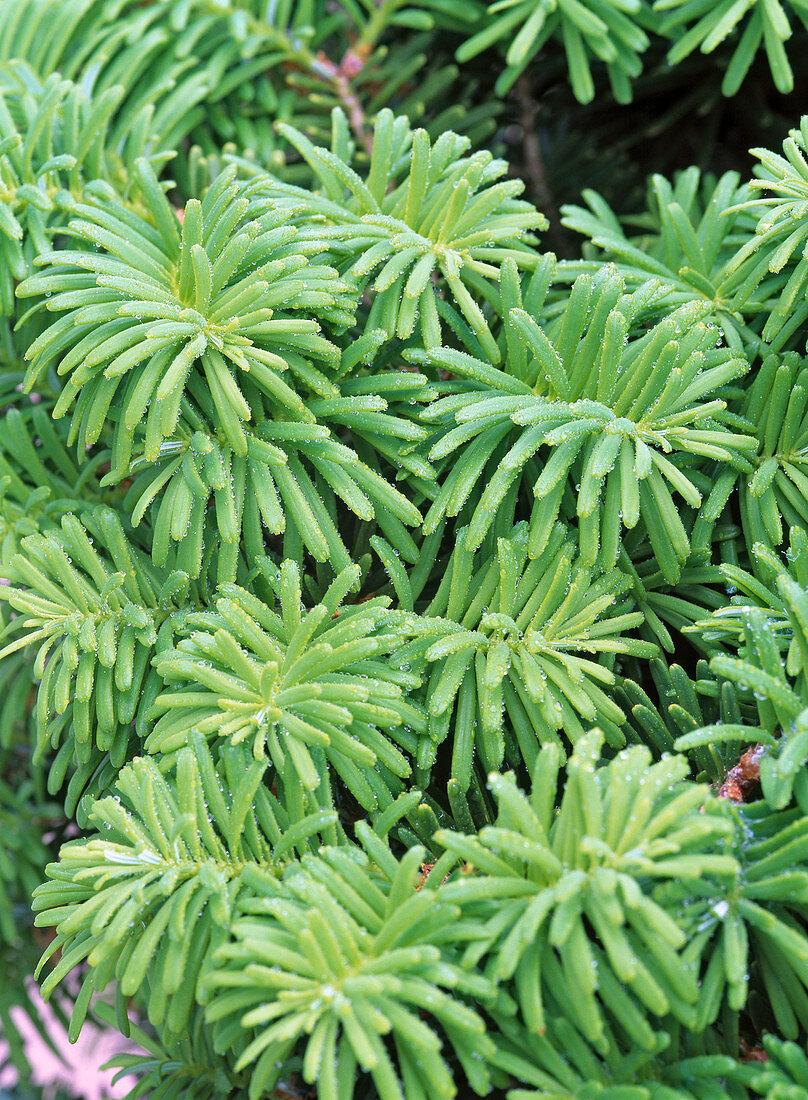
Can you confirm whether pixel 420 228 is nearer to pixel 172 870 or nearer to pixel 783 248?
pixel 783 248

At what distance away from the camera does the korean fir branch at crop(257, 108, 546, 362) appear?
525 mm

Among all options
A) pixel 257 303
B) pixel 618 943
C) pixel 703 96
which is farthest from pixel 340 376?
pixel 703 96

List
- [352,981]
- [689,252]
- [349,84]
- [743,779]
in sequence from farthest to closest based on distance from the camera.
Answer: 1. [349,84]
2. [689,252]
3. [743,779]
4. [352,981]

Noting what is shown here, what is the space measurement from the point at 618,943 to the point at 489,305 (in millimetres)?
415

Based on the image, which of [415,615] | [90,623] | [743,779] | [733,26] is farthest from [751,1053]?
[733,26]

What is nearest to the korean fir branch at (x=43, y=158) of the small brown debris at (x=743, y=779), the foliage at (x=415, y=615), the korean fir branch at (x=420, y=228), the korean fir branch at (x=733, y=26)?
the foliage at (x=415, y=615)

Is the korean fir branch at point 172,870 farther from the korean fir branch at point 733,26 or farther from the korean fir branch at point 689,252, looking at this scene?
the korean fir branch at point 733,26

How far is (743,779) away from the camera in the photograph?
470mm

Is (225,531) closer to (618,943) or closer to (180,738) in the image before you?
(180,738)

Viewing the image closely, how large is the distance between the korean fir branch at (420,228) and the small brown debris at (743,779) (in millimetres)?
266

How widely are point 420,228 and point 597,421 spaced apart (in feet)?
0.59

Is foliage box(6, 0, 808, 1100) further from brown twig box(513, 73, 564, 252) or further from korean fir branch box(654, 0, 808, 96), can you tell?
brown twig box(513, 73, 564, 252)

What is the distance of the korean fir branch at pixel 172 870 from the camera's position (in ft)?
1.35

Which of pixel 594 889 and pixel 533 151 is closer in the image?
pixel 594 889
